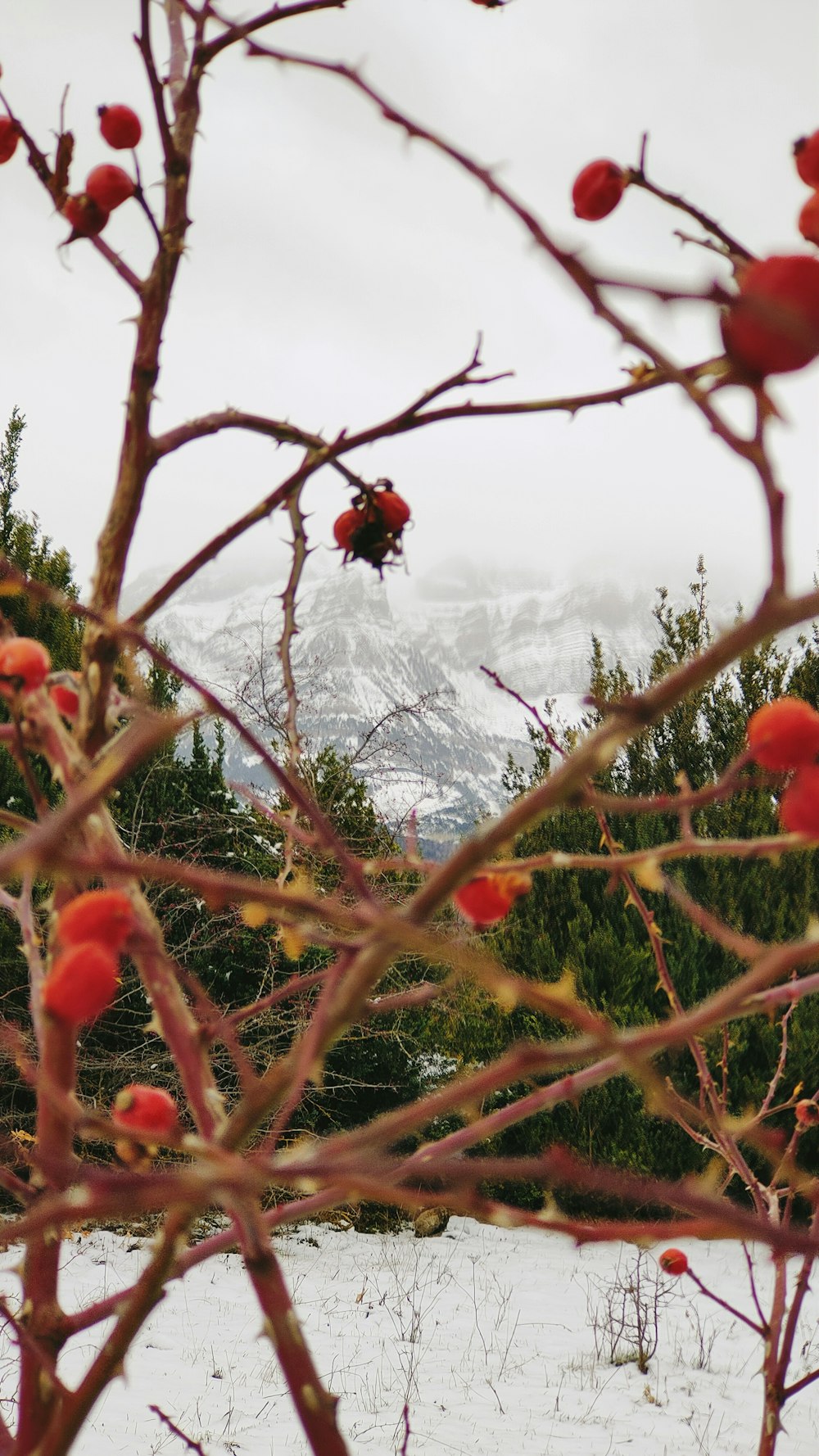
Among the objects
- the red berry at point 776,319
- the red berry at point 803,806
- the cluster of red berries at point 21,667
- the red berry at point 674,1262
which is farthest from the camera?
the red berry at point 674,1262

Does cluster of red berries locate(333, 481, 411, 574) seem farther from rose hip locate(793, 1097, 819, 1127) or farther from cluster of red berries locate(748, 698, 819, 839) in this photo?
rose hip locate(793, 1097, 819, 1127)

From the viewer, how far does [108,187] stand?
946 mm

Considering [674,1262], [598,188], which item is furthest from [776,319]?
[674,1262]

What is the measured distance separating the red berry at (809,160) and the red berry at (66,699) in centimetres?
67

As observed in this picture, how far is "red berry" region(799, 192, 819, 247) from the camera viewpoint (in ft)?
1.69

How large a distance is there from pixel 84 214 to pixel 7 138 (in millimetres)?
135

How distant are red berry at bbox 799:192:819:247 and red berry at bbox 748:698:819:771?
0.84 ft

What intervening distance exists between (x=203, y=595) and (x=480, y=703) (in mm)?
33268

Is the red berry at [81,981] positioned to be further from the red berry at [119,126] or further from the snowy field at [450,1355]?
the snowy field at [450,1355]

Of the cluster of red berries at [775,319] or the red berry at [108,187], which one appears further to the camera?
the red berry at [108,187]

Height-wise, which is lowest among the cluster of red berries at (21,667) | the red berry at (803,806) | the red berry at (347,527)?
the red berry at (803,806)

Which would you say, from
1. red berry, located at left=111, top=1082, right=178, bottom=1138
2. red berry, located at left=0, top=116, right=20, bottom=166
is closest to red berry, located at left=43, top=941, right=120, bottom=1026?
red berry, located at left=111, top=1082, right=178, bottom=1138

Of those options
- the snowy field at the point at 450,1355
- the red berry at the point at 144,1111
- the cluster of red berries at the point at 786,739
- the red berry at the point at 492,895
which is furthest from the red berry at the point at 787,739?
the snowy field at the point at 450,1355

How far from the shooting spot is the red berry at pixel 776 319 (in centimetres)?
34
